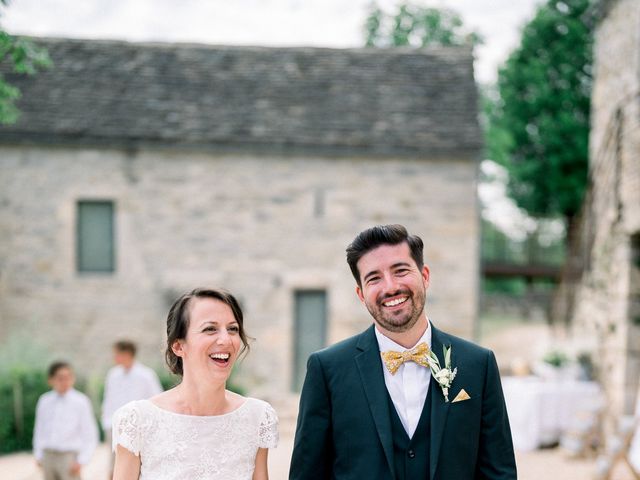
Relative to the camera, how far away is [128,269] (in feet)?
39.1

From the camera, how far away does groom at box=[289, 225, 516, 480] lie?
240cm

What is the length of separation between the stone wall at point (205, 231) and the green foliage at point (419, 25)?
11.4m

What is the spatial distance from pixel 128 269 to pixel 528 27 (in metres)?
14.0

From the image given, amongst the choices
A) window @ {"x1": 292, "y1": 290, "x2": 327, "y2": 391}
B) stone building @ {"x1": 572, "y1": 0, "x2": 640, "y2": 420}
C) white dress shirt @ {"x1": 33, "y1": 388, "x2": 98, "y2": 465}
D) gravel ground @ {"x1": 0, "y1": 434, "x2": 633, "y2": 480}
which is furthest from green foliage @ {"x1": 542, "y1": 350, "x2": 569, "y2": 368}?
white dress shirt @ {"x1": 33, "y1": 388, "x2": 98, "y2": 465}

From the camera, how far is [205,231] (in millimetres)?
11914

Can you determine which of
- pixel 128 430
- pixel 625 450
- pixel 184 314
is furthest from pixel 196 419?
pixel 625 450

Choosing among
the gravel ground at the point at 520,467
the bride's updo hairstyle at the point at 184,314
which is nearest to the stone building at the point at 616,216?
the gravel ground at the point at 520,467

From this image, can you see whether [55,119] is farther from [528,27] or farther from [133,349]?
[528,27]

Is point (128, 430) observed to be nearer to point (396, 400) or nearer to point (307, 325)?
point (396, 400)

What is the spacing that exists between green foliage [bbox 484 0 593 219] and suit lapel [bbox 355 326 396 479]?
1723cm

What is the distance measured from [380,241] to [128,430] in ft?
4.01

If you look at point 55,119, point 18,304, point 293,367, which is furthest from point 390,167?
point 18,304

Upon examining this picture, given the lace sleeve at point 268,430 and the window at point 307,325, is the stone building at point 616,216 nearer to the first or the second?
the window at point 307,325

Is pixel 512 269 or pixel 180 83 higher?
pixel 180 83
